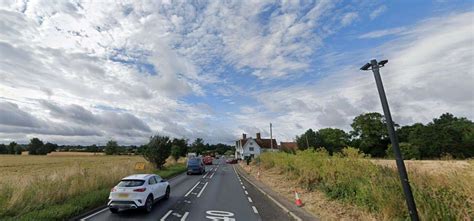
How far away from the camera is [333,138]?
8831 cm

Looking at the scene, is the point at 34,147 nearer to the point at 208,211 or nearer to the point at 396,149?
the point at 208,211

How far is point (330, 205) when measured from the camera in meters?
10.6

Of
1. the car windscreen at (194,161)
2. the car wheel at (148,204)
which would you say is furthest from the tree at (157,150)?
the car wheel at (148,204)

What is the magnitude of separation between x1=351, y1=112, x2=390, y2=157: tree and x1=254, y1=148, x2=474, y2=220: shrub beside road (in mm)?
64141

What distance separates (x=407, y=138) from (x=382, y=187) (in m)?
73.3

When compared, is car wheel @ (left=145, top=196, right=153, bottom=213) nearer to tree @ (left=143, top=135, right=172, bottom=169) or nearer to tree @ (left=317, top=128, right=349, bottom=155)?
tree @ (left=143, top=135, right=172, bottom=169)

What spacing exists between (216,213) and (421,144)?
64.0 meters

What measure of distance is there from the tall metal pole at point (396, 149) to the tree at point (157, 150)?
86.0ft

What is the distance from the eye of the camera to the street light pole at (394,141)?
584 cm

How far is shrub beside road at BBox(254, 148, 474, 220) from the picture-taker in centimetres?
618

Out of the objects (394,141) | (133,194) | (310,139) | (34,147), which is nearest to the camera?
(394,141)

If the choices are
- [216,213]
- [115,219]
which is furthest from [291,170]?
[115,219]

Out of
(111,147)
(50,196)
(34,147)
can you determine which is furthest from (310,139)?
(34,147)

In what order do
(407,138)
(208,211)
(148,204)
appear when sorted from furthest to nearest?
1. (407,138)
2. (148,204)
3. (208,211)
